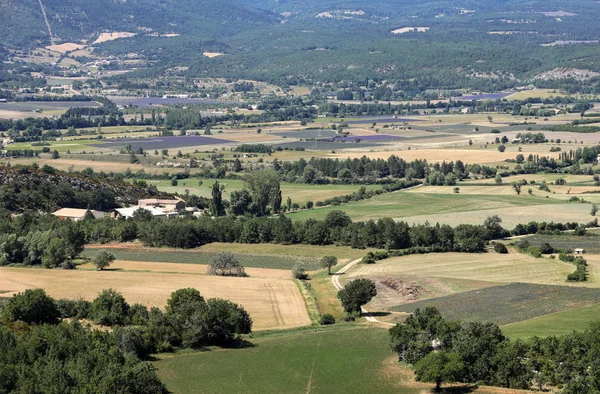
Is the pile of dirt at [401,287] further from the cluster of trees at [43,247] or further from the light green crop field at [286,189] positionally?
the light green crop field at [286,189]

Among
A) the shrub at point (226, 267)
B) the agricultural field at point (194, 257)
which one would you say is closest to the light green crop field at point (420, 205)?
the agricultural field at point (194, 257)

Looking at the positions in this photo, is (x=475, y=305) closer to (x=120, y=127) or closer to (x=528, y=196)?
(x=528, y=196)

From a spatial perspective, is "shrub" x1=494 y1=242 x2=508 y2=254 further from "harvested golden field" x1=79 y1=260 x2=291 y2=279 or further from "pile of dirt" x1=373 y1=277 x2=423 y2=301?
"harvested golden field" x1=79 y1=260 x2=291 y2=279

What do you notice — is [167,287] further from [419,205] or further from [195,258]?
[419,205]

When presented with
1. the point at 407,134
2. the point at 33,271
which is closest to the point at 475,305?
the point at 33,271

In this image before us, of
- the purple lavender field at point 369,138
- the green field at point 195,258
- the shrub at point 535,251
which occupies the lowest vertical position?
the green field at point 195,258

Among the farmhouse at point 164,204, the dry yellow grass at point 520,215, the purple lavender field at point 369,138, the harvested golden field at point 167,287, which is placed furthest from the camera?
the purple lavender field at point 369,138
